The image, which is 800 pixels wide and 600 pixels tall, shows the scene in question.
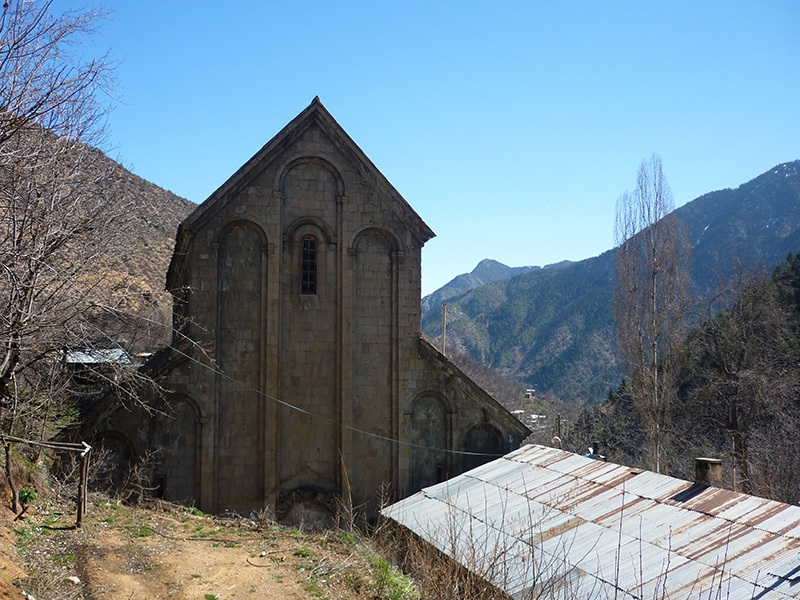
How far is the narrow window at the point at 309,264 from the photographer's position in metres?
15.4

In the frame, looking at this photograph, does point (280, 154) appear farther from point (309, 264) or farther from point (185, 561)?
point (185, 561)

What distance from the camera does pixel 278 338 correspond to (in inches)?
587

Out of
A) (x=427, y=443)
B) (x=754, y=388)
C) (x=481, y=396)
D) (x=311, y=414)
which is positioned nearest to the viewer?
(x=311, y=414)

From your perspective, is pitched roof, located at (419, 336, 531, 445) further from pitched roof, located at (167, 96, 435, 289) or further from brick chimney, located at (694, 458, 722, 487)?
brick chimney, located at (694, 458, 722, 487)

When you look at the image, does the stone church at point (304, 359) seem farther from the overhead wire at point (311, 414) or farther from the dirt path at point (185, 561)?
the dirt path at point (185, 561)

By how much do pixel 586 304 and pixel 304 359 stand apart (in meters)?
83.7

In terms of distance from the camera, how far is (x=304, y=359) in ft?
49.6

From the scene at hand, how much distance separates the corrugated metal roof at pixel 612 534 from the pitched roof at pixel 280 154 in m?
6.63

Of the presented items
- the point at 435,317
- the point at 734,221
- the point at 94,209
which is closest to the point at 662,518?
the point at 94,209

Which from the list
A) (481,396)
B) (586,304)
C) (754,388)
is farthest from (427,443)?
(586,304)

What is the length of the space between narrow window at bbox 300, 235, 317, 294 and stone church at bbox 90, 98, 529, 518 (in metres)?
0.02

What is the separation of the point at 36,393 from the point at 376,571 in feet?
20.7

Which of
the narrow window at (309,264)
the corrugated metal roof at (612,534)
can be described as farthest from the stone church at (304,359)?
the corrugated metal roof at (612,534)

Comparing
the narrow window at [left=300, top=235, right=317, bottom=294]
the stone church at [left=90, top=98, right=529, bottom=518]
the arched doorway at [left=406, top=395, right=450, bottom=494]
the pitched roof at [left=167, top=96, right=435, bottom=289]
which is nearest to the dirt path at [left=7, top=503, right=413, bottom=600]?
the stone church at [left=90, top=98, right=529, bottom=518]
